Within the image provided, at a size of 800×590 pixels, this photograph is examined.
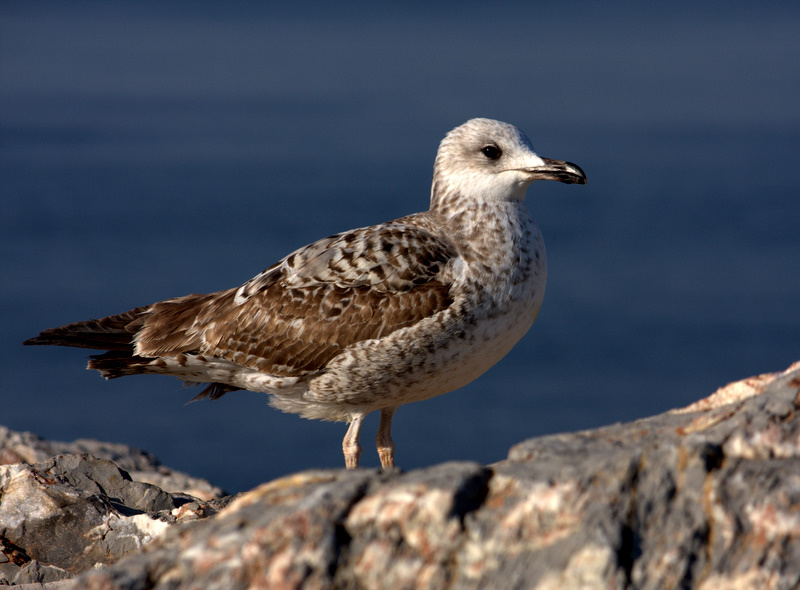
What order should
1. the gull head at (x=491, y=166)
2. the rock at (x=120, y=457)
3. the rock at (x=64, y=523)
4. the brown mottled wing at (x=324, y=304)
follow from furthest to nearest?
the rock at (x=120, y=457), the gull head at (x=491, y=166), the brown mottled wing at (x=324, y=304), the rock at (x=64, y=523)

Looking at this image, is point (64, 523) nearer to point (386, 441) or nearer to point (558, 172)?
point (386, 441)

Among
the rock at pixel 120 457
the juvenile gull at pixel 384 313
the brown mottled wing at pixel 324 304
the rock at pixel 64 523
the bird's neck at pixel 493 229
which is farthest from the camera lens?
the rock at pixel 120 457

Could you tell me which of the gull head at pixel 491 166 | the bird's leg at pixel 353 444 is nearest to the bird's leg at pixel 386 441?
the bird's leg at pixel 353 444

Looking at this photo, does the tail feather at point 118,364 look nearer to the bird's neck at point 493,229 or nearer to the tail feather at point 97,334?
the tail feather at point 97,334

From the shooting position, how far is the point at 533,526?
3.25 meters

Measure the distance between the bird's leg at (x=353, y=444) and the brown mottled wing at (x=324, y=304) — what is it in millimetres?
657

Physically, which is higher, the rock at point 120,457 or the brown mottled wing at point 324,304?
the brown mottled wing at point 324,304

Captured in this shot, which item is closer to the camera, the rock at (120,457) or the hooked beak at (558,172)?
the hooked beak at (558,172)

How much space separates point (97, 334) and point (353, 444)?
7.97 feet

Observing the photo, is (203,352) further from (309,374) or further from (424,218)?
(424,218)

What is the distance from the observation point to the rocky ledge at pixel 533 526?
312cm

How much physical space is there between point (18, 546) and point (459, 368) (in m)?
3.12

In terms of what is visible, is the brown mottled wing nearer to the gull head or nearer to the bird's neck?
the bird's neck

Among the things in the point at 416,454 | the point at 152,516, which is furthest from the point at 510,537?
the point at 416,454
